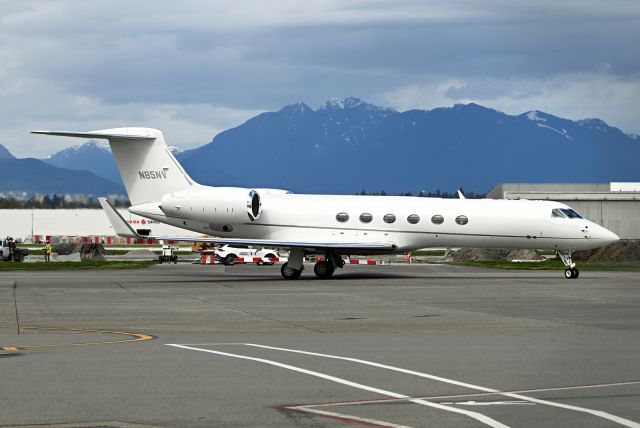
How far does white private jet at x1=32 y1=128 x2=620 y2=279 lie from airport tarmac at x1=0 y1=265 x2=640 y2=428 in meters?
10.1

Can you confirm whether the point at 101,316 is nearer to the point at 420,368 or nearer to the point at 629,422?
the point at 420,368

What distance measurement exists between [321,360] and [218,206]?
91.5ft

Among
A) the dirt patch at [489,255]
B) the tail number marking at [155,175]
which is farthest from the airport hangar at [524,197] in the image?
the tail number marking at [155,175]

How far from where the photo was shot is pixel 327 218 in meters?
41.1

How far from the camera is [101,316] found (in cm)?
2262

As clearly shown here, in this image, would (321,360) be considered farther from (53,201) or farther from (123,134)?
(53,201)

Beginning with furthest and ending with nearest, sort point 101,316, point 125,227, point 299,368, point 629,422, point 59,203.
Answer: point 59,203 < point 125,227 < point 101,316 < point 299,368 < point 629,422

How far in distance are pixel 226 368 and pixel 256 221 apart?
93.0 ft

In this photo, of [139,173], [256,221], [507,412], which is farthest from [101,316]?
[139,173]

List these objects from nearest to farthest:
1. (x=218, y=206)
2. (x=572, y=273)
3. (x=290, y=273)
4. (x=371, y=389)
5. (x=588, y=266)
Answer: (x=371, y=389)
(x=572, y=273)
(x=290, y=273)
(x=218, y=206)
(x=588, y=266)

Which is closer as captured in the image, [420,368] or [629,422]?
[629,422]

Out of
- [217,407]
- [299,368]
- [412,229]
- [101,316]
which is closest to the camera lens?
[217,407]

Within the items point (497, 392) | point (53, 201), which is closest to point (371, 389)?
point (497, 392)

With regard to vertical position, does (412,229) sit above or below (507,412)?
above
